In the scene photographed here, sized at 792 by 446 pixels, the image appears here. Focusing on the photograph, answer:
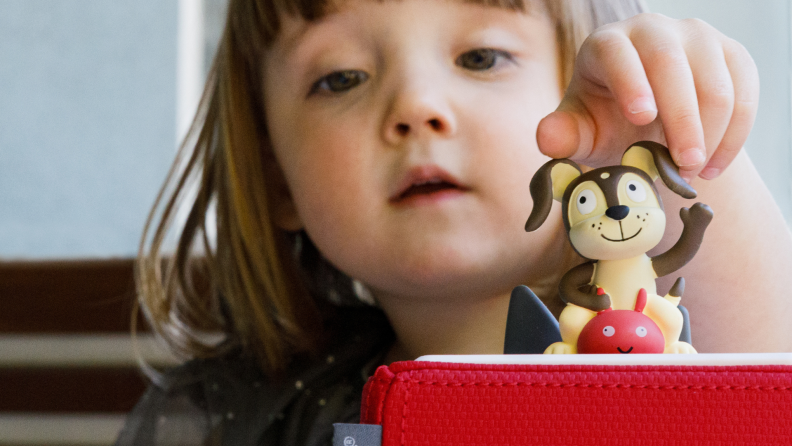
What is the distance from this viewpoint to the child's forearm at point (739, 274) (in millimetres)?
588

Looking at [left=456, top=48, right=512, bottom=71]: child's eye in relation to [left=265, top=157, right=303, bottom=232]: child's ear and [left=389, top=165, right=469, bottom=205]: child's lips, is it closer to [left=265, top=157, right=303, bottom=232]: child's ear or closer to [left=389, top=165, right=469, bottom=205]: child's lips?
[left=389, top=165, right=469, bottom=205]: child's lips

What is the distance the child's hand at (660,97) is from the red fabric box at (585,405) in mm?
134

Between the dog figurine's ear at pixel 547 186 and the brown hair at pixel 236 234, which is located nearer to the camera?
the dog figurine's ear at pixel 547 186

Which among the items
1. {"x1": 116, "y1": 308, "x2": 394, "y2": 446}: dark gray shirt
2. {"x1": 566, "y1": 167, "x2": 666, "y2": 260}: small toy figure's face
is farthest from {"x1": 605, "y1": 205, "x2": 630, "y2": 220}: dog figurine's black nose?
{"x1": 116, "y1": 308, "x2": 394, "y2": 446}: dark gray shirt

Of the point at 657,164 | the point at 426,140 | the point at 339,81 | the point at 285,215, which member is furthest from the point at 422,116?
the point at 285,215

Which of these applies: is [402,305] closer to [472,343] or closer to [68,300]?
[472,343]

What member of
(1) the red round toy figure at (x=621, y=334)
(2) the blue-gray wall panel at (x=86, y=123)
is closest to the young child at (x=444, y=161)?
(1) the red round toy figure at (x=621, y=334)

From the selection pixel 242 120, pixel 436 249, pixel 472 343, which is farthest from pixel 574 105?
pixel 242 120

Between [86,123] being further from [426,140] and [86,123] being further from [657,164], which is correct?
[657,164]

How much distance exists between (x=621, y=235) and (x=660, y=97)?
95 mm

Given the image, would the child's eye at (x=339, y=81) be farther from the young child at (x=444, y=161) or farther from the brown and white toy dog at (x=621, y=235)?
the brown and white toy dog at (x=621, y=235)

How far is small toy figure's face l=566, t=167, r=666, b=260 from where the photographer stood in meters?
0.32

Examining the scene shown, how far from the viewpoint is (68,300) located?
1.07 metres

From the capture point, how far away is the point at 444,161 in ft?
1.90
